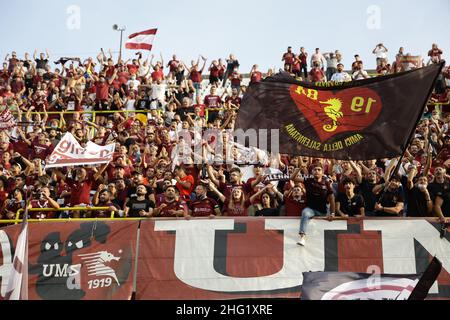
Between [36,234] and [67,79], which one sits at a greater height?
[67,79]

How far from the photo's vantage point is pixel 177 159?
52.5 ft

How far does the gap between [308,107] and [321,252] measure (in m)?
2.37

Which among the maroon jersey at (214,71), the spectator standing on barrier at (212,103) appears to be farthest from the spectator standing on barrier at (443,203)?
the maroon jersey at (214,71)

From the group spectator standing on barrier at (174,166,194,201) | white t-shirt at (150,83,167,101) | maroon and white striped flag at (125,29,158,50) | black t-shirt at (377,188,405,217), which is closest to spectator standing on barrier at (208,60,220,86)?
maroon and white striped flag at (125,29,158,50)

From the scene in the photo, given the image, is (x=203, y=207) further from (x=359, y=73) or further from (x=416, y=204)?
(x=359, y=73)

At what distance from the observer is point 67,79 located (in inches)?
947

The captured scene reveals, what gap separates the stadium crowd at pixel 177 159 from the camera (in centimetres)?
1317

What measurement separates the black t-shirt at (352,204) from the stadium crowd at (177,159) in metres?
0.02

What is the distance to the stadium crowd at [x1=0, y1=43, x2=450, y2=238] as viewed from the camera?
13.2 m

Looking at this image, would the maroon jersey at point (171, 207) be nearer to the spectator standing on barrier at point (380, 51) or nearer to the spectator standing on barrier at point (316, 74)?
the spectator standing on barrier at point (316, 74)
